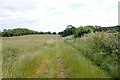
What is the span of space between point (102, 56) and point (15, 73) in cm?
468

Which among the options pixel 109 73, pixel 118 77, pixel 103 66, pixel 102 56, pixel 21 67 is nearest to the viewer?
pixel 118 77

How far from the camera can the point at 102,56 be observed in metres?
13.5

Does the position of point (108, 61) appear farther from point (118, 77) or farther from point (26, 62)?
point (26, 62)

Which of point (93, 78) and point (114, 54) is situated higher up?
point (114, 54)

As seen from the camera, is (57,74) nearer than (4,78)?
No

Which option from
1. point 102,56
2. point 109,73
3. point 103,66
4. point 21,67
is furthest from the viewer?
point 102,56

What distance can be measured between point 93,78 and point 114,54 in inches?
89.3

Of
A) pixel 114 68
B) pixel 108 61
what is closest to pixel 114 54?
pixel 108 61

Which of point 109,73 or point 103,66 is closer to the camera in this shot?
point 109,73

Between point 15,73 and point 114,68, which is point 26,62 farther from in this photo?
point 114,68

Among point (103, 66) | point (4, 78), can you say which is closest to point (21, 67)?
point (4, 78)

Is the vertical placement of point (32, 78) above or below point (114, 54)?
below

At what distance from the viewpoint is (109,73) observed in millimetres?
10156

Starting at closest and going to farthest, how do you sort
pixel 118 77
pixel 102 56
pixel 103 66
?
pixel 118 77
pixel 103 66
pixel 102 56
